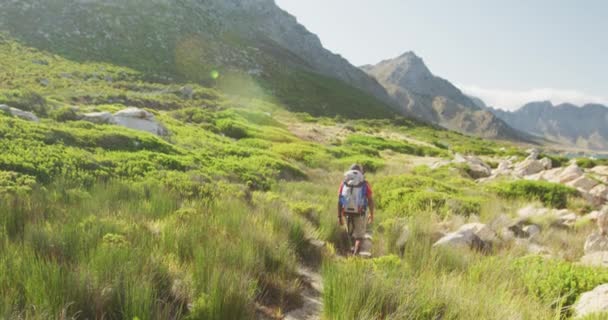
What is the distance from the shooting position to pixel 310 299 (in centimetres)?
481

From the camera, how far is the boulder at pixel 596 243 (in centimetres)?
728

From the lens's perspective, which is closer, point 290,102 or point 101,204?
point 101,204

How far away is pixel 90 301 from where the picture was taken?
325 cm

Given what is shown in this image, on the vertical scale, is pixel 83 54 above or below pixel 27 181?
above

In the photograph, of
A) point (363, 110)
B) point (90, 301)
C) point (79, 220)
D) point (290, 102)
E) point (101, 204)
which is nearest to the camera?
point (90, 301)

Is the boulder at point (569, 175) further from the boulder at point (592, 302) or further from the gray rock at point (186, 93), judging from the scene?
the gray rock at point (186, 93)

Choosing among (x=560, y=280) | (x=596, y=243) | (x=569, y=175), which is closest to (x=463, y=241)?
(x=560, y=280)

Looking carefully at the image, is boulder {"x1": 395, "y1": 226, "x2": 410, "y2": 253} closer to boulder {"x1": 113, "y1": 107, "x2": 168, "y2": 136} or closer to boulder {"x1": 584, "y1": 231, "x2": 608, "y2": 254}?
boulder {"x1": 584, "y1": 231, "x2": 608, "y2": 254}

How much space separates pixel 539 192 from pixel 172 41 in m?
84.0

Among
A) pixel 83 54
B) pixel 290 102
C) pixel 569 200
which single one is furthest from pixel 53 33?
pixel 569 200

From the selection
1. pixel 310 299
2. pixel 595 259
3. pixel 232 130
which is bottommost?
pixel 310 299

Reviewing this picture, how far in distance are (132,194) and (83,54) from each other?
216ft

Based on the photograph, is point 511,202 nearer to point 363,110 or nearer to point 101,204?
point 101,204

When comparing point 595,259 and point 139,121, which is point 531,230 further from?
point 139,121
